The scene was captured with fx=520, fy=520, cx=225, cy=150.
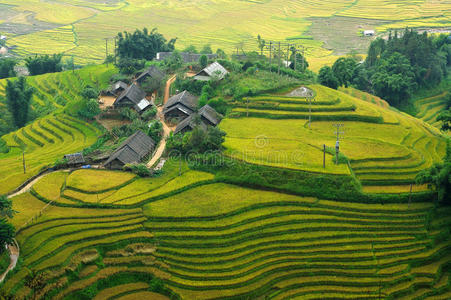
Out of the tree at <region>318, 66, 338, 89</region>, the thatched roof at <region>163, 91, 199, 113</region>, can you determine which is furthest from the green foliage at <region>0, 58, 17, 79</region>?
the tree at <region>318, 66, 338, 89</region>

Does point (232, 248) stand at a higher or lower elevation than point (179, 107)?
lower

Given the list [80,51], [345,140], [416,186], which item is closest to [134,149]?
[345,140]

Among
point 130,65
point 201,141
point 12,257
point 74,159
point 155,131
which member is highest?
point 130,65

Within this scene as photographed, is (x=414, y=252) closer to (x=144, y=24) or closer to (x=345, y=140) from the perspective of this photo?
(x=345, y=140)

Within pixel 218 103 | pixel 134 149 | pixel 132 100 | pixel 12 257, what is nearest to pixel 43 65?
pixel 132 100

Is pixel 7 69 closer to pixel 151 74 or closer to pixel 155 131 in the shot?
pixel 151 74

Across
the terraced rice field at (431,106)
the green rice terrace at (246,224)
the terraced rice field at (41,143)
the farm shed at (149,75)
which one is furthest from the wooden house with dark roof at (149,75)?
the terraced rice field at (431,106)

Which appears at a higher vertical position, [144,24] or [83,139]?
[144,24]
